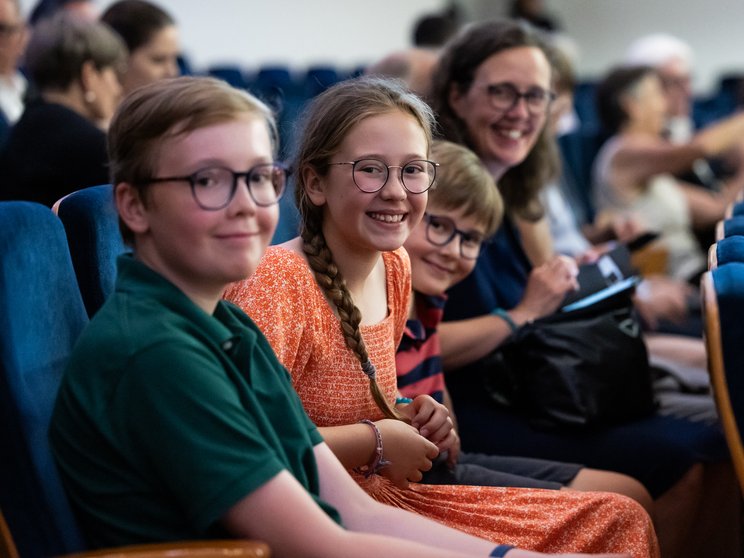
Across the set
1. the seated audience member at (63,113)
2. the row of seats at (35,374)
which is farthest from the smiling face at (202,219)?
the seated audience member at (63,113)

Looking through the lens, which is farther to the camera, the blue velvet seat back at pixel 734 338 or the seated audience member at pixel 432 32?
the seated audience member at pixel 432 32

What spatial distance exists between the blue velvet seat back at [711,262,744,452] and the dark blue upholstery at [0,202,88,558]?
0.84 meters

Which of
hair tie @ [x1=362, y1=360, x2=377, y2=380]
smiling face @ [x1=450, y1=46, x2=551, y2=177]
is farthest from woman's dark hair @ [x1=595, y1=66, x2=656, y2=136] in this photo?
hair tie @ [x1=362, y1=360, x2=377, y2=380]

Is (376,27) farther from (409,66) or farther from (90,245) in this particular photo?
(90,245)

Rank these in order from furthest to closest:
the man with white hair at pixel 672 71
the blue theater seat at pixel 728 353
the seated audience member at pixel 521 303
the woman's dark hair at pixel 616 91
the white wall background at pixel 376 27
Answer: the white wall background at pixel 376 27, the man with white hair at pixel 672 71, the woman's dark hair at pixel 616 91, the seated audience member at pixel 521 303, the blue theater seat at pixel 728 353

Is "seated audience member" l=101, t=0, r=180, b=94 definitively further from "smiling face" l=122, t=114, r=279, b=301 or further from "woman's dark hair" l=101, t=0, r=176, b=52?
"smiling face" l=122, t=114, r=279, b=301

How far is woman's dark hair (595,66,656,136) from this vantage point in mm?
3729

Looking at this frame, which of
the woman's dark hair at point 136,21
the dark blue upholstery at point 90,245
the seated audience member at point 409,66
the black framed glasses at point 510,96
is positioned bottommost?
the dark blue upholstery at point 90,245

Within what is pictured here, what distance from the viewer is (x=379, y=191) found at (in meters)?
1.41

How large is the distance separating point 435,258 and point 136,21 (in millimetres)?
1649

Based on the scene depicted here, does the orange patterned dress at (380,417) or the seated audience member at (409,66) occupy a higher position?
the seated audience member at (409,66)

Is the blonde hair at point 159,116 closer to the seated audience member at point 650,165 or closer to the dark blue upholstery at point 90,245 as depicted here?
the dark blue upholstery at point 90,245

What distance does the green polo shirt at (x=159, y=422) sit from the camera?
993 mm

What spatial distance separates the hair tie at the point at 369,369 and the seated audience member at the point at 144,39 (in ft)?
5.91
